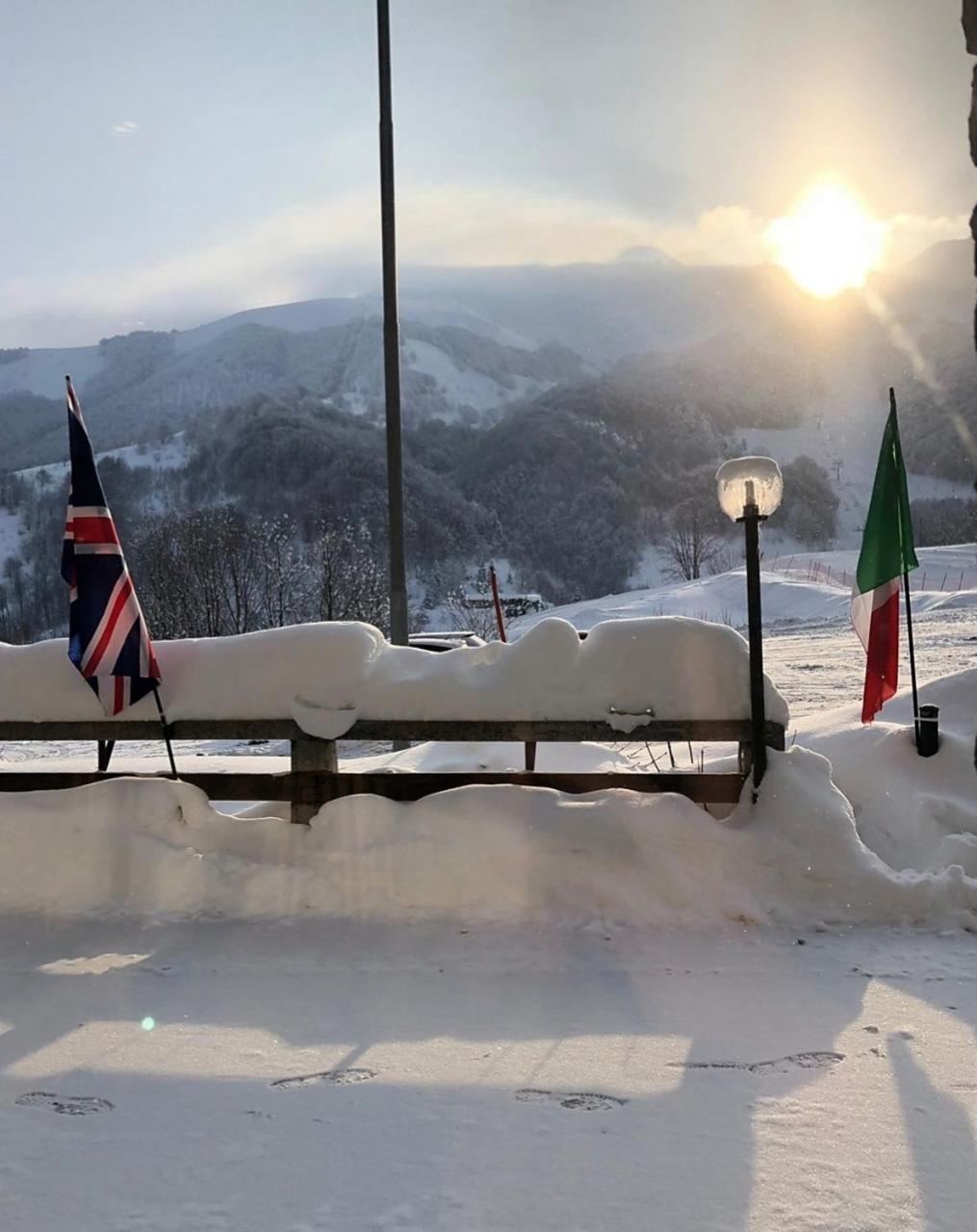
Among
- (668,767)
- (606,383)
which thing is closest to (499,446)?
(606,383)

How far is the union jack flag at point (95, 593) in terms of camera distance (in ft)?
18.0

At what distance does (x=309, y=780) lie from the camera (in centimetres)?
563

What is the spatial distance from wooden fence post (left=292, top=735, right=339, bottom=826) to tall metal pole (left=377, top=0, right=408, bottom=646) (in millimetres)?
4390

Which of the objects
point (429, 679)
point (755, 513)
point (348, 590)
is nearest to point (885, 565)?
point (755, 513)

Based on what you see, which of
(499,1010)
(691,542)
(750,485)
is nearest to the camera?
(499,1010)

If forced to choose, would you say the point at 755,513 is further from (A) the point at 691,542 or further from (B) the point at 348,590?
(A) the point at 691,542

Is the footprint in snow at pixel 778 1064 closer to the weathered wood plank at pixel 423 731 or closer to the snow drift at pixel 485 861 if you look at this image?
the snow drift at pixel 485 861

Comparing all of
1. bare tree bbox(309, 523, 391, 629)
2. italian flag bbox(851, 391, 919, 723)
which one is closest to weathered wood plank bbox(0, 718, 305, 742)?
italian flag bbox(851, 391, 919, 723)

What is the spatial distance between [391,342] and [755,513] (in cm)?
594

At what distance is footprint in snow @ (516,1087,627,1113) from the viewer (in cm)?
310

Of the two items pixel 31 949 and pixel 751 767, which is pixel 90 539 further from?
pixel 751 767

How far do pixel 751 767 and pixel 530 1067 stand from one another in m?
2.49

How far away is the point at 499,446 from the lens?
145 m

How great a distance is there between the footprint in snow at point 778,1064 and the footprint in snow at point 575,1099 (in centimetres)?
36
